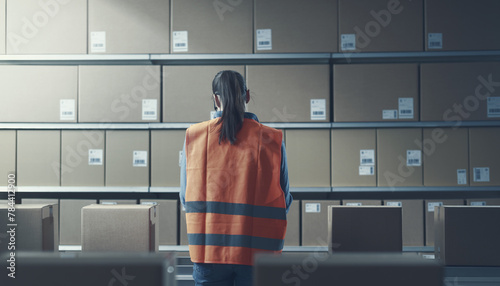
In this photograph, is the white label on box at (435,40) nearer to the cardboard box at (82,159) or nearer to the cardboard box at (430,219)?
the cardboard box at (430,219)

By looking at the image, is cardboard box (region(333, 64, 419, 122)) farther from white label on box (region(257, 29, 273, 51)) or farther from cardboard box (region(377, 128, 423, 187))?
white label on box (region(257, 29, 273, 51))

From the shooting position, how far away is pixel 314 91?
2.20 metres

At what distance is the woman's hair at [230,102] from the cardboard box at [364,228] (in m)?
0.72

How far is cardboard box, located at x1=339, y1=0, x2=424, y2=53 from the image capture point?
7.19 ft

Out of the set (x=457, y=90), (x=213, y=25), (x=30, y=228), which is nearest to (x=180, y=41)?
(x=213, y=25)

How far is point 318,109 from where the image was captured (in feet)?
7.23

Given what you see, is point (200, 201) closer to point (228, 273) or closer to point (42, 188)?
point (228, 273)

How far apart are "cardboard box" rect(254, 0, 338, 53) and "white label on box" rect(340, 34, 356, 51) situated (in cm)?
4

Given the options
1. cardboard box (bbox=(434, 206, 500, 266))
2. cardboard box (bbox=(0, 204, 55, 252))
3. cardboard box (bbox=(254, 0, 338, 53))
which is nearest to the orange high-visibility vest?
cardboard box (bbox=(0, 204, 55, 252))

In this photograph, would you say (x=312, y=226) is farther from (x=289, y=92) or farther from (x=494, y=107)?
(x=494, y=107)

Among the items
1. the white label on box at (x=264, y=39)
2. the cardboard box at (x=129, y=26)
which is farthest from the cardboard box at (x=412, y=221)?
the cardboard box at (x=129, y=26)

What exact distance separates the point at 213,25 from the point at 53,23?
0.91 metres

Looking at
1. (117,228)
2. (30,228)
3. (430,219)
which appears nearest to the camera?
(30,228)

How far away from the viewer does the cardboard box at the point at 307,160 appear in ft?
7.16
